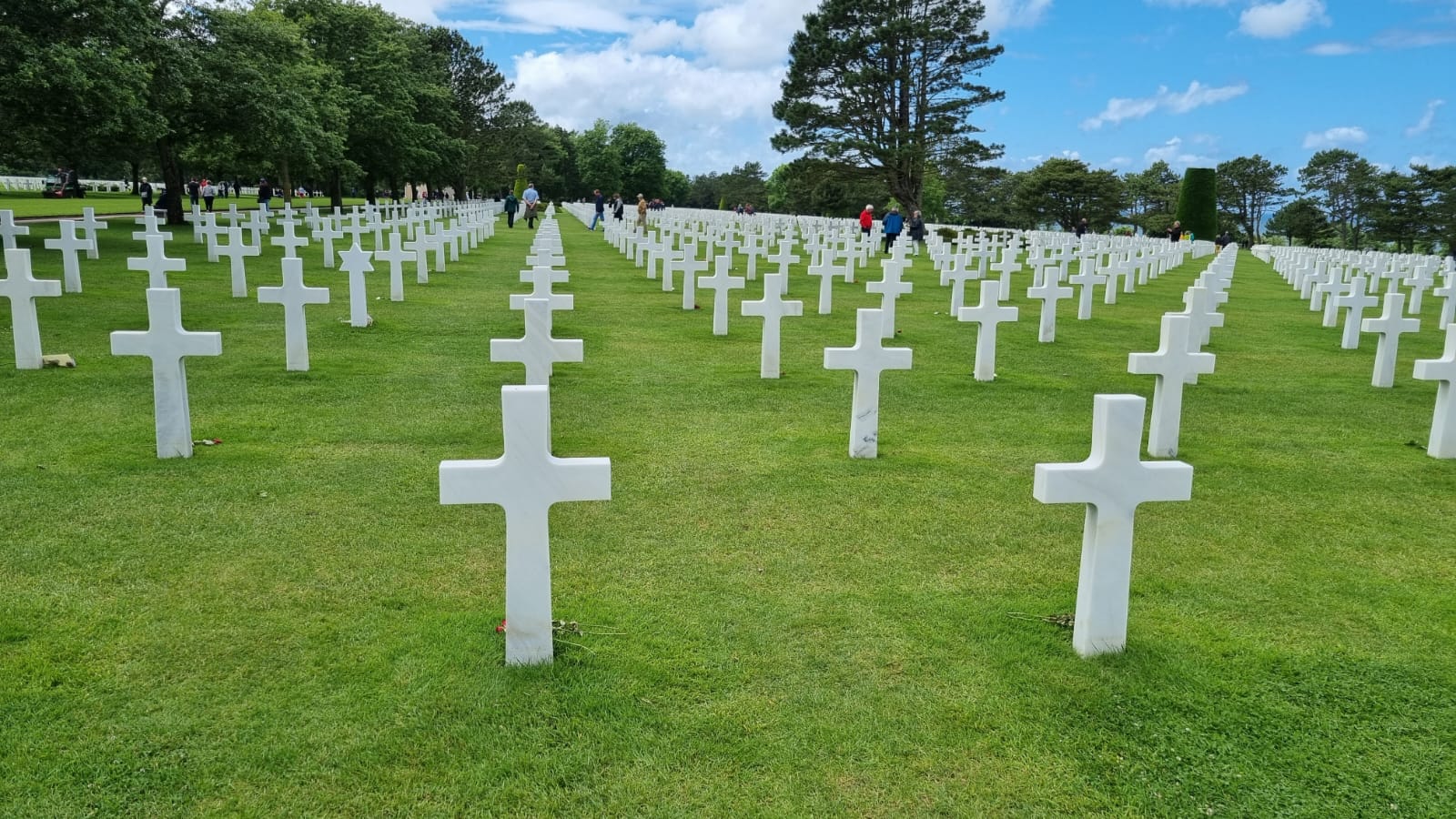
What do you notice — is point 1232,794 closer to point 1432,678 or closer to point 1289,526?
point 1432,678

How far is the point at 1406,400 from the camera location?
8.56 m

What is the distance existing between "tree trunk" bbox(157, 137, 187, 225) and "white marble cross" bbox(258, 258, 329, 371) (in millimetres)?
18996

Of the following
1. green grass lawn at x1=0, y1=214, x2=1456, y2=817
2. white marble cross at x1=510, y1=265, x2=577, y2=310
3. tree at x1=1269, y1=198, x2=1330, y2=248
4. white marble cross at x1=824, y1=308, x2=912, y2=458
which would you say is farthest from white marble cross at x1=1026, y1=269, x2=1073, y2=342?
tree at x1=1269, y1=198, x2=1330, y2=248

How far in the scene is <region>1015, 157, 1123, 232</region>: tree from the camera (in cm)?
6222

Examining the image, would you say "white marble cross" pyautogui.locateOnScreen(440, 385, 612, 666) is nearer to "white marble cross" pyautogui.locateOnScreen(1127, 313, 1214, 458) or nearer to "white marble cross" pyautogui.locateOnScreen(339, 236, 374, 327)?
"white marble cross" pyautogui.locateOnScreen(1127, 313, 1214, 458)

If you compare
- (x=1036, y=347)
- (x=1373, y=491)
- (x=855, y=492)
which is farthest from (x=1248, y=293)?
(x=855, y=492)

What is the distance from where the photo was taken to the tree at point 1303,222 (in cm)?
6581

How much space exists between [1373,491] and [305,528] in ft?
18.9

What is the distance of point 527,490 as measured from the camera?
3.15 m

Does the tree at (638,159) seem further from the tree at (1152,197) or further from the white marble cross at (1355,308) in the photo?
the white marble cross at (1355,308)

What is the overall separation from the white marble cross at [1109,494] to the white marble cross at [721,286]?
7.66 meters

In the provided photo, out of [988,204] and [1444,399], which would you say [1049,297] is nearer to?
[1444,399]

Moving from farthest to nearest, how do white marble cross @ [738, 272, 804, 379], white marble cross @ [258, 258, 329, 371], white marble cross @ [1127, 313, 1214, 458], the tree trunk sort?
the tree trunk
white marble cross @ [738, 272, 804, 379]
white marble cross @ [258, 258, 329, 371]
white marble cross @ [1127, 313, 1214, 458]

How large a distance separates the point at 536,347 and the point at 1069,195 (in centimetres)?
6333
